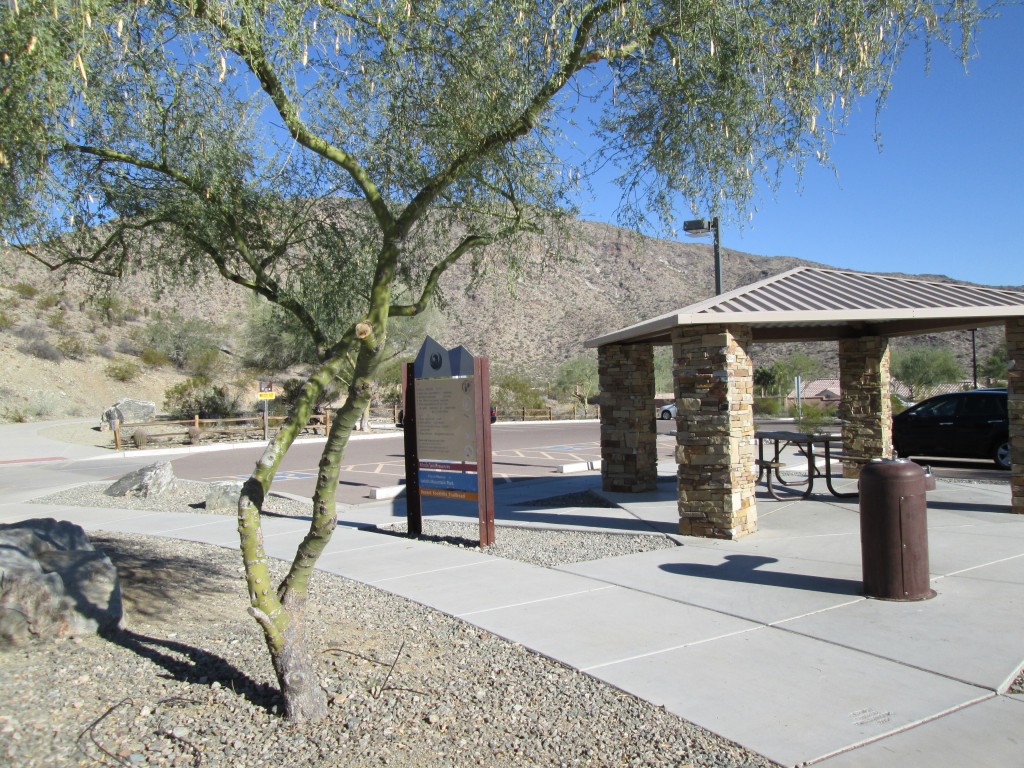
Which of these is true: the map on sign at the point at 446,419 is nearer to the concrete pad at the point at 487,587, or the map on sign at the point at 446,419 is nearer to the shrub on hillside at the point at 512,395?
the concrete pad at the point at 487,587

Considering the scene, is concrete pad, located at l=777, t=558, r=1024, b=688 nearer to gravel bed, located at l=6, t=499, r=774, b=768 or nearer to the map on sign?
gravel bed, located at l=6, t=499, r=774, b=768

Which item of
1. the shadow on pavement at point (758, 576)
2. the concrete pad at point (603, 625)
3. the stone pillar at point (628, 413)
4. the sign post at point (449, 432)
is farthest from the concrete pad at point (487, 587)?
the stone pillar at point (628, 413)

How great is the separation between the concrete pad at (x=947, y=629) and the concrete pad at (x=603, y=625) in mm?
694

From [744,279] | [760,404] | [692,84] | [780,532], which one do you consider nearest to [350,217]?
[692,84]

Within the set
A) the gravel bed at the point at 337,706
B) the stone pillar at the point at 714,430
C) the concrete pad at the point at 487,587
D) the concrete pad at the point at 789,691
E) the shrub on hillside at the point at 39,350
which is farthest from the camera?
the shrub on hillside at the point at 39,350

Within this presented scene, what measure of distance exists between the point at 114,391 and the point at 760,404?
3930 centimetres

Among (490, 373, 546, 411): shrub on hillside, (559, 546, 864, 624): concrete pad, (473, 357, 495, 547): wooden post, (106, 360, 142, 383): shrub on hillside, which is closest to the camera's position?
(559, 546, 864, 624): concrete pad

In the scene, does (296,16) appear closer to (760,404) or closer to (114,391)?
(760,404)

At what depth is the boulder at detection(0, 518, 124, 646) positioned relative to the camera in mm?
5352

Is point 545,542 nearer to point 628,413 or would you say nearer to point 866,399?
point 628,413

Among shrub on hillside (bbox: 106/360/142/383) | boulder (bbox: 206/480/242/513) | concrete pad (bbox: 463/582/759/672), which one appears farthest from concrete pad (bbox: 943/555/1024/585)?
shrub on hillside (bbox: 106/360/142/383)

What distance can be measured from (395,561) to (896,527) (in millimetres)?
5056

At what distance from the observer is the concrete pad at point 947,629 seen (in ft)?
17.1

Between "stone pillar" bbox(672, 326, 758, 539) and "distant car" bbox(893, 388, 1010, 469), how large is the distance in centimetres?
830
